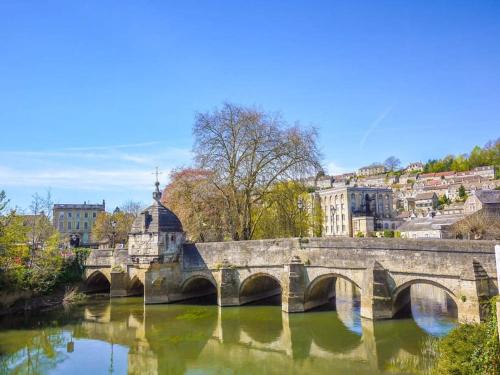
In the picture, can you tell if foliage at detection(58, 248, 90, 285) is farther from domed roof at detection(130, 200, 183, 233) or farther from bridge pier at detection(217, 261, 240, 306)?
bridge pier at detection(217, 261, 240, 306)

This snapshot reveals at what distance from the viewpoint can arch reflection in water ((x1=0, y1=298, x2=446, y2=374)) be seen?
52.7 feet

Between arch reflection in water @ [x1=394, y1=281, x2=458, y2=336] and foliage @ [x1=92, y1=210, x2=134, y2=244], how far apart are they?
1544 inches

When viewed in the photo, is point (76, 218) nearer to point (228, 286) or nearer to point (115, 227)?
point (115, 227)

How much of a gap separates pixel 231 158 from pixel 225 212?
4.23m

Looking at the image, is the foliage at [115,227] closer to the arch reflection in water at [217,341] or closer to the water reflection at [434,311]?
the arch reflection in water at [217,341]

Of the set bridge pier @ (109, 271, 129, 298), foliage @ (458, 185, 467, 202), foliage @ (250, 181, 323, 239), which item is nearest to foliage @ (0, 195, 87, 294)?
bridge pier @ (109, 271, 129, 298)

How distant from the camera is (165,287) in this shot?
2728cm

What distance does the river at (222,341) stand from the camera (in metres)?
15.8

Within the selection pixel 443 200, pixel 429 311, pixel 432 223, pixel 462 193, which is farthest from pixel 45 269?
pixel 443 200

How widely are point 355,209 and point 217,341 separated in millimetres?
59237

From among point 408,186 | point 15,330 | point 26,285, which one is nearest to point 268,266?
point 15,330

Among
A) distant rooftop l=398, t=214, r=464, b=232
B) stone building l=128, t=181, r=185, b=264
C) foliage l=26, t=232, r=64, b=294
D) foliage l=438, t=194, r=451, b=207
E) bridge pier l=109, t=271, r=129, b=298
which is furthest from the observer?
foliage l=438, t=194, r=451, b=207

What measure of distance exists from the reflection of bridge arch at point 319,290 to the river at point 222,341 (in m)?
0.70

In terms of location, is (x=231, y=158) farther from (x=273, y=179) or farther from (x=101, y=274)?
(x=101, y=274)
